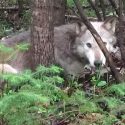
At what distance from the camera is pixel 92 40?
24.5 feet

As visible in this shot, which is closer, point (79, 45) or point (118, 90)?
point (118, 90)

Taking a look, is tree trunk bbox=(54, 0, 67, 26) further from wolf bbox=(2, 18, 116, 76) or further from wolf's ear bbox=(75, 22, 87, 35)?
wolf's ear bbox=(75, 22, 87, 35)

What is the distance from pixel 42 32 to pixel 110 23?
4.86 ft

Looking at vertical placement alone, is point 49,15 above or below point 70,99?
above

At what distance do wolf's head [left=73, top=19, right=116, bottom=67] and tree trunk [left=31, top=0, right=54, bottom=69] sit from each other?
78 centimetres

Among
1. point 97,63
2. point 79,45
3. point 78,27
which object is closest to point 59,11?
point 78,27

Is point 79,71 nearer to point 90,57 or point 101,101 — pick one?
point 90,57

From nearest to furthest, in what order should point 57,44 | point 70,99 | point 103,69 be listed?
point 70,99
point 103,69
point 57,44

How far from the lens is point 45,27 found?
6562 mm

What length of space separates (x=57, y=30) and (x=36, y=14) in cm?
163

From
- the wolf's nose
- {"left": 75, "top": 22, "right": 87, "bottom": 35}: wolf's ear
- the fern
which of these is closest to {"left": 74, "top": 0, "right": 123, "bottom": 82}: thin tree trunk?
the wolf's nose

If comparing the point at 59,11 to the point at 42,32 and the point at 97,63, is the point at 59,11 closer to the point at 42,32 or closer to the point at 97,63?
the point at 97,63

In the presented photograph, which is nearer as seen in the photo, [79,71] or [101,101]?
[101,101]

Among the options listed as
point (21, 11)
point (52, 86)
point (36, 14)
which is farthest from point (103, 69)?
point (21, 11)
